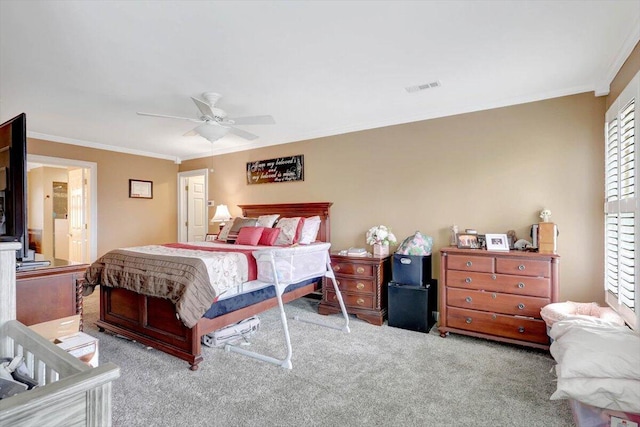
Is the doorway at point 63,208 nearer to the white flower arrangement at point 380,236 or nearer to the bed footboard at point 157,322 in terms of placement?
the bed footboard at point 157,322

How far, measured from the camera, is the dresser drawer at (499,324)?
2.80 metres

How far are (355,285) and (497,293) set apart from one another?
1492 millimetres

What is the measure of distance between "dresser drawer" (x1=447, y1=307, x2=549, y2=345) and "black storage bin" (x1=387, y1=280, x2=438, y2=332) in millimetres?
262

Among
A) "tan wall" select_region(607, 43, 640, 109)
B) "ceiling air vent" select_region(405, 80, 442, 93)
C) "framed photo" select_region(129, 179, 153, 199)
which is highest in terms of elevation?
"ceiling air vent" select_region(405, 80, 442, 93)

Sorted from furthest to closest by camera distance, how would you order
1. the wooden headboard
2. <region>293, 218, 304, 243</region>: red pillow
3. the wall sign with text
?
the wall sign with text < the wooden headboard < <region>293, 218, 304, 243</region>: red pillow

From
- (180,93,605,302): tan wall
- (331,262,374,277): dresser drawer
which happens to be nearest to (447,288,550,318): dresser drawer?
(180,93,605,302): tan wall

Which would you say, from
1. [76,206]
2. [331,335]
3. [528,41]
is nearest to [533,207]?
[528,41]

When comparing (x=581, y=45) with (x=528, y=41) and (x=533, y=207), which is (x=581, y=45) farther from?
(x=533, y=207)

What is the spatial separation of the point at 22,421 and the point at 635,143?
315 centimetres

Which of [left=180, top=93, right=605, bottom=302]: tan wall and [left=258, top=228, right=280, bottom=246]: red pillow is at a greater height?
[left=180, top=93, right=605, bottom=302]: tan wall

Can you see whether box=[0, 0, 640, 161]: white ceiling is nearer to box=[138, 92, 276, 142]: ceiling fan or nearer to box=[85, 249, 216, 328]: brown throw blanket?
box=[138, 92, 276, 142]: ceiling fan

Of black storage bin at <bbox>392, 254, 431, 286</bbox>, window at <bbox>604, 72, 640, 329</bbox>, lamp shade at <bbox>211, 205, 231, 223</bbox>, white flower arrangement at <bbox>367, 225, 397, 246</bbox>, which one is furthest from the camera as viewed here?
lamp shade at <bbox>211, 205, 231, 223</bbox>

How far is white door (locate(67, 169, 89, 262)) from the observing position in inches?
208

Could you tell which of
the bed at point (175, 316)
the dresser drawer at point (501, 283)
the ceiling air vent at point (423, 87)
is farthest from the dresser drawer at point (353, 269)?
the ceiling air vent at point (423, 87)
